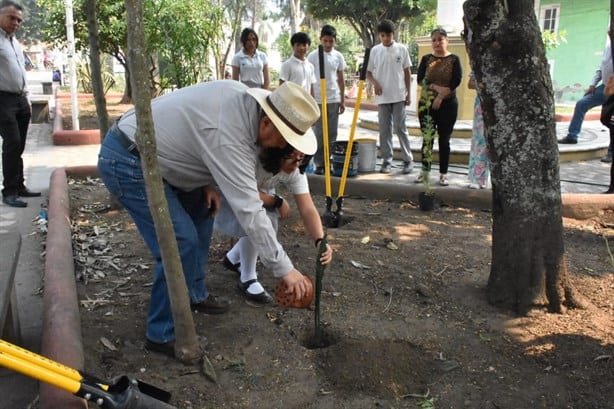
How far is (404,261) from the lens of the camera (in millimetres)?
4500

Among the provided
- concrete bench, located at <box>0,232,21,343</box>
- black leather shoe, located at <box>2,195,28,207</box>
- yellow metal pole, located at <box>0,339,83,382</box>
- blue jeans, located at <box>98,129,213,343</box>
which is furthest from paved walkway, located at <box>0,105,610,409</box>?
yellow metal pole, located at <box>0,339,83,382</box>

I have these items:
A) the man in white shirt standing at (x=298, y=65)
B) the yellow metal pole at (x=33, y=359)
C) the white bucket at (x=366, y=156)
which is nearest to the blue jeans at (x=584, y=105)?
the white bucket at (x=366, y=156)

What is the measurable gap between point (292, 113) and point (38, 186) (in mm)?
5496

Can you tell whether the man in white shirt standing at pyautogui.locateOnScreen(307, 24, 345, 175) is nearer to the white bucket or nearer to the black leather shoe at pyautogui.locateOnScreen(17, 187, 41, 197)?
the white bucket

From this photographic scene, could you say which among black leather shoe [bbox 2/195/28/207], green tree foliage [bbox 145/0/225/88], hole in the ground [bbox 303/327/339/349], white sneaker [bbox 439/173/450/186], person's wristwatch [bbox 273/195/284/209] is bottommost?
hole in the ground [bbox 303/327/339/349]

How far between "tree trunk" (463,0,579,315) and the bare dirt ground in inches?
8.8

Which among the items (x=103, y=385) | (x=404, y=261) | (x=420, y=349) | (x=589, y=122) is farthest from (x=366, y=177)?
(x=589, y=122)

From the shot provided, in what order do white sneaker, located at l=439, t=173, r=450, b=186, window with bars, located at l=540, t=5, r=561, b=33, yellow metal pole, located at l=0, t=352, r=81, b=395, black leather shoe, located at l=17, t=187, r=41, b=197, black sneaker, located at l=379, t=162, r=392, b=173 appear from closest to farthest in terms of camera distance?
yellow metal pole, located at l=0, t=352, r=81, b=395, black leather shoe, located at l=17, t=187, r=41, b=197, white sneaker, located at l=439, t=173, r=450, b=186, black sneaker, located at l=379, t=162, r=392, b=173, window with bars, located at l=540, t=5, r=561, b=33

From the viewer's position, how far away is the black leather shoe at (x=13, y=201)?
608cm

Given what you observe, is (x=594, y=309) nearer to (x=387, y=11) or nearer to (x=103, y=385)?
(x=103, y=385)

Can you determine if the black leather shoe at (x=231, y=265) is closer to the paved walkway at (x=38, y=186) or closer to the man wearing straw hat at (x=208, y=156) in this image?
the man wearing straw hat at (x=208, y=156)

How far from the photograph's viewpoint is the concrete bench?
2.42m

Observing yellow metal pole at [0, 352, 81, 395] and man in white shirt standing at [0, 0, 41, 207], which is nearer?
yellow metal pole at [0, 352, 81, 395]

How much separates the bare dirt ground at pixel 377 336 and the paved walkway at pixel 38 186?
12.7 inches
